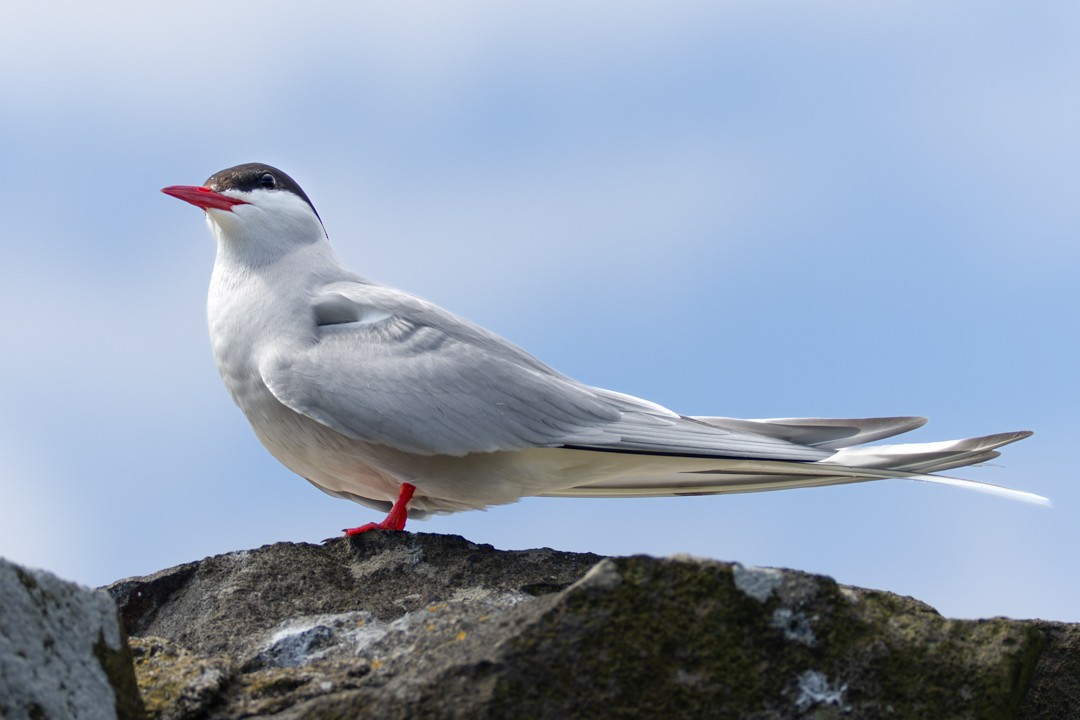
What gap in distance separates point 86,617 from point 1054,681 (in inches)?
127

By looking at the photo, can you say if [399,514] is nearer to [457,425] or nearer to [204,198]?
[457,425]

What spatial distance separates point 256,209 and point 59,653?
371 cm

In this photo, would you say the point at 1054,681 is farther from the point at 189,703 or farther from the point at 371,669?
the point at 189,703

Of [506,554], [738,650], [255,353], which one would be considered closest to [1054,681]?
[738,650]

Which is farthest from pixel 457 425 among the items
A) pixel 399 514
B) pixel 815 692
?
pixel 815 692

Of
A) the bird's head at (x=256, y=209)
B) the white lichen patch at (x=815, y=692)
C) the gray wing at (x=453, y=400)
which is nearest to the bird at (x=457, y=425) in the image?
the gray wing at (x=453, y=400)

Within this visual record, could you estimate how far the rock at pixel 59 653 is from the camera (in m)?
2.82

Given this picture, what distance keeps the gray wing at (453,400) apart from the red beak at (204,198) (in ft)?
3.64

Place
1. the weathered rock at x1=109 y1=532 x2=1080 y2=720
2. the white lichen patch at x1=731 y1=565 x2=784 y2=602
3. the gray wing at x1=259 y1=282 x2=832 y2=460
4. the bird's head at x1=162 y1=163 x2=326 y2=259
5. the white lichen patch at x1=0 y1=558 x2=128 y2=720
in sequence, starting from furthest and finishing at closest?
the bird's head at x1=162 y1=163 x2=326 y2=259 → the gray wing at x1=259 y1=282 x2=832 y2=460 → the white lichen patch at x1=731 y1=565 x2=784 y2=602 → the weathered rock at x1=109 y1=532 x2=1080 y2=720 → the white lichen patch at x1=0 y1=558 x2=128 y2=720

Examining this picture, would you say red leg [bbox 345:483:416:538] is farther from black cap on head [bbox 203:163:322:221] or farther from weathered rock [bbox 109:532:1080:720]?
black cap on head [bbox 203:163:322:221]

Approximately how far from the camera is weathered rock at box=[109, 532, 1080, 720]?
3.00 meters

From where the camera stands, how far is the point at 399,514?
5.46m

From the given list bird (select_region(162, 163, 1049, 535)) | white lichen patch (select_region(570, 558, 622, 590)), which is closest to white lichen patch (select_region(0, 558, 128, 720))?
white lichen patch (select_region(570, 558, 622, 590))

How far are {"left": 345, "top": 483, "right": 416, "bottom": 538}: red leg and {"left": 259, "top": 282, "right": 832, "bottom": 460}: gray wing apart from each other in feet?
1.29
